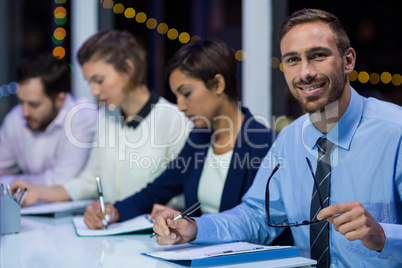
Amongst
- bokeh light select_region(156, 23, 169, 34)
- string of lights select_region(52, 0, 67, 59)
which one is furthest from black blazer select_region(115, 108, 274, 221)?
string of lights select_region(52, 0, 67, 59)

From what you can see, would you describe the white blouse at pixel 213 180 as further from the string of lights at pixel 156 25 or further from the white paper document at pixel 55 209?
the string of lights at pixel 156 25

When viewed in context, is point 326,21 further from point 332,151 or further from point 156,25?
point 156,25

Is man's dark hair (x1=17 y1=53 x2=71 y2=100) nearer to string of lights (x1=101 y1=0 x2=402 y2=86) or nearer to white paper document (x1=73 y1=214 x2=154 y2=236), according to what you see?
string of lights (x1=101 y1=0 x2=402 y2=86)

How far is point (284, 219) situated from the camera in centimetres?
164

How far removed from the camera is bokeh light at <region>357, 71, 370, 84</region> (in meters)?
2.28

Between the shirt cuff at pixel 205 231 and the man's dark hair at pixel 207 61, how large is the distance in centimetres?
71

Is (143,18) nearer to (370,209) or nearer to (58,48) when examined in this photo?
(58,48)

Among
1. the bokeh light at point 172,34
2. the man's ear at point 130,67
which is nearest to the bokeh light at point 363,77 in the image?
the man's ear at point 130,67

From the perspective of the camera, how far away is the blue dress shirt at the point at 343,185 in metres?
1.38

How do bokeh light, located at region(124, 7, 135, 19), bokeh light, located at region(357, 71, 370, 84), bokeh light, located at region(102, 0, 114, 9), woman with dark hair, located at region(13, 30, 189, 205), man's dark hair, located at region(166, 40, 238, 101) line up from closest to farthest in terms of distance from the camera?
man's dark hair, located at region(166, 40, 238, 101) → bokeh light, located at region(357, 71, 370, 84) → woman with dark hair, located at region(13, 30, 189, 205) → bokeh light, located at region(102, 0, 114, 9) → bokeh light, located at region(124, 7, 135, 19)

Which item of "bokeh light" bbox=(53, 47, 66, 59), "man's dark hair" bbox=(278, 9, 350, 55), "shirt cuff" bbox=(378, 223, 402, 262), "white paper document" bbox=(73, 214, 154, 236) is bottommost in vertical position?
"white paper document" bbox=(73, 214, 154, 236)

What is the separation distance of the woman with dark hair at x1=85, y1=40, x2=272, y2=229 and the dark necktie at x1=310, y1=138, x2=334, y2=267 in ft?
1.42

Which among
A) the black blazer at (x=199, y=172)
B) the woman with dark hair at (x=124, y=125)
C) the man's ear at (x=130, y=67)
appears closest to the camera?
the black blazer at (x=199, y=172)

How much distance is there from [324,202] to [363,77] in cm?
107
